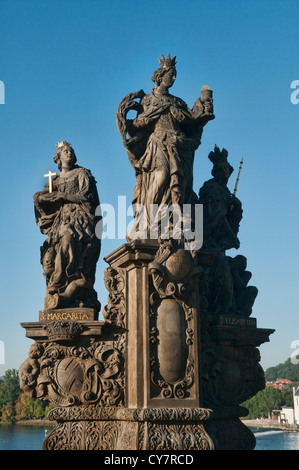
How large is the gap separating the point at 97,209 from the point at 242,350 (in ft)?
12.0

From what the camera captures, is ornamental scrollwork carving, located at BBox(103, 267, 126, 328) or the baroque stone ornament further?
ornamental scrollwork carving, located at BBox(103, 267, 126, 328)

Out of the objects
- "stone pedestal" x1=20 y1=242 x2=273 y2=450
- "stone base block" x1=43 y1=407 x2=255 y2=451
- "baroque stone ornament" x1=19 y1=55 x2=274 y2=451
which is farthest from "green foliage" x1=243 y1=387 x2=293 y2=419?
"stone base block" x1=43 y1=407 x2=255 y2=451

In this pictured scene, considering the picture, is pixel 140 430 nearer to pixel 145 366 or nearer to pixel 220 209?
pixel 145 366

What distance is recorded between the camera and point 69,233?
36.9ft

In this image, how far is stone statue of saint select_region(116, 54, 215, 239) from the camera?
35.9 feet

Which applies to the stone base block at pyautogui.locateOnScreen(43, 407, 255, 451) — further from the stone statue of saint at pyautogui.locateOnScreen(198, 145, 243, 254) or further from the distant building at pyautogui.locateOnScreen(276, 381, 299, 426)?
the distant building at pyautogui.locateOnScreen(276, 381, 299, 426)

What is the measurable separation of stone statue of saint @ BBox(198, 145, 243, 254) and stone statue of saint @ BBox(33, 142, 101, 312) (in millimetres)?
2057

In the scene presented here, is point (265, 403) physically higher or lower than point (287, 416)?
higher

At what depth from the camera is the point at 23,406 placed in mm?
58312

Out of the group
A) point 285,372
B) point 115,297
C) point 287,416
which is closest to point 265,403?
point 287,416

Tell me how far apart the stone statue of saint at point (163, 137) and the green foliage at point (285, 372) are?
3946 inches

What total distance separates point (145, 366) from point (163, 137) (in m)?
4.02

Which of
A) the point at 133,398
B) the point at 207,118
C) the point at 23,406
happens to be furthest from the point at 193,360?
the point at 23,406

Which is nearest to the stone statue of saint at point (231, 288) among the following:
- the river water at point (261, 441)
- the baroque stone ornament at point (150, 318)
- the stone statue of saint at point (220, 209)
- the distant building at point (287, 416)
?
the baroque stone ornament at point (150, 318)
